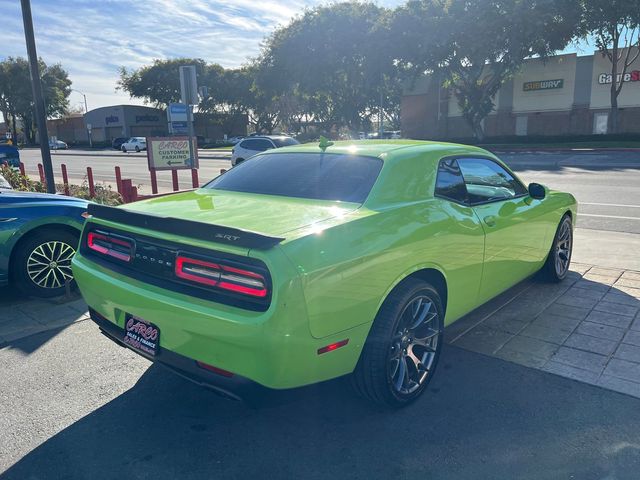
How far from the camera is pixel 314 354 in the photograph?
2566 millimetres

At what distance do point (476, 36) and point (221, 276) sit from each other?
3208cm

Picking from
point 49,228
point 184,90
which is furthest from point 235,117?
point 49,228

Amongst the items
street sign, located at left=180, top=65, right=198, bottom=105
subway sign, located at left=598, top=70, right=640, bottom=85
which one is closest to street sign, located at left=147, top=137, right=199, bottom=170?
street sign, located at left=180, top=65, right=198, bottom=105

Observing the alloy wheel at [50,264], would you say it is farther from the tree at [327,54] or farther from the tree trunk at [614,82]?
the tree trunk at [614,82]

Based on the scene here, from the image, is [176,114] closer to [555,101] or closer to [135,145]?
[555,101]

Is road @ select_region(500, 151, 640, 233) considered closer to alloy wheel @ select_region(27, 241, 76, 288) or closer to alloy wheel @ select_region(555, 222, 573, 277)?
alloy wheel @ select_region(555, 222, 573, 277)

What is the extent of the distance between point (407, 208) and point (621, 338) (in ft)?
7.39

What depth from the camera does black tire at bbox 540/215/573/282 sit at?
5.28 meters

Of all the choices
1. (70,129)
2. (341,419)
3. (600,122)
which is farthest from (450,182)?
(70,129)

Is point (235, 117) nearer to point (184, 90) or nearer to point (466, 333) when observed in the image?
point (184, 90)

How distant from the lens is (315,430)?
3.00m

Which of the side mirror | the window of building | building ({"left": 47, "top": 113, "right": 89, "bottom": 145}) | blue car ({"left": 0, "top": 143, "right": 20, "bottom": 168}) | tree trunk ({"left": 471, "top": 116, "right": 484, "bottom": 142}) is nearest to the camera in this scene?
the side mirror

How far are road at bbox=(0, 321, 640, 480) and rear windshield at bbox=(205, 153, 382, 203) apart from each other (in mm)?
1275

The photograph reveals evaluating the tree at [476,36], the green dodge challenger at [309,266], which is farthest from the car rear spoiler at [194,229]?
the tree at [476,36]
